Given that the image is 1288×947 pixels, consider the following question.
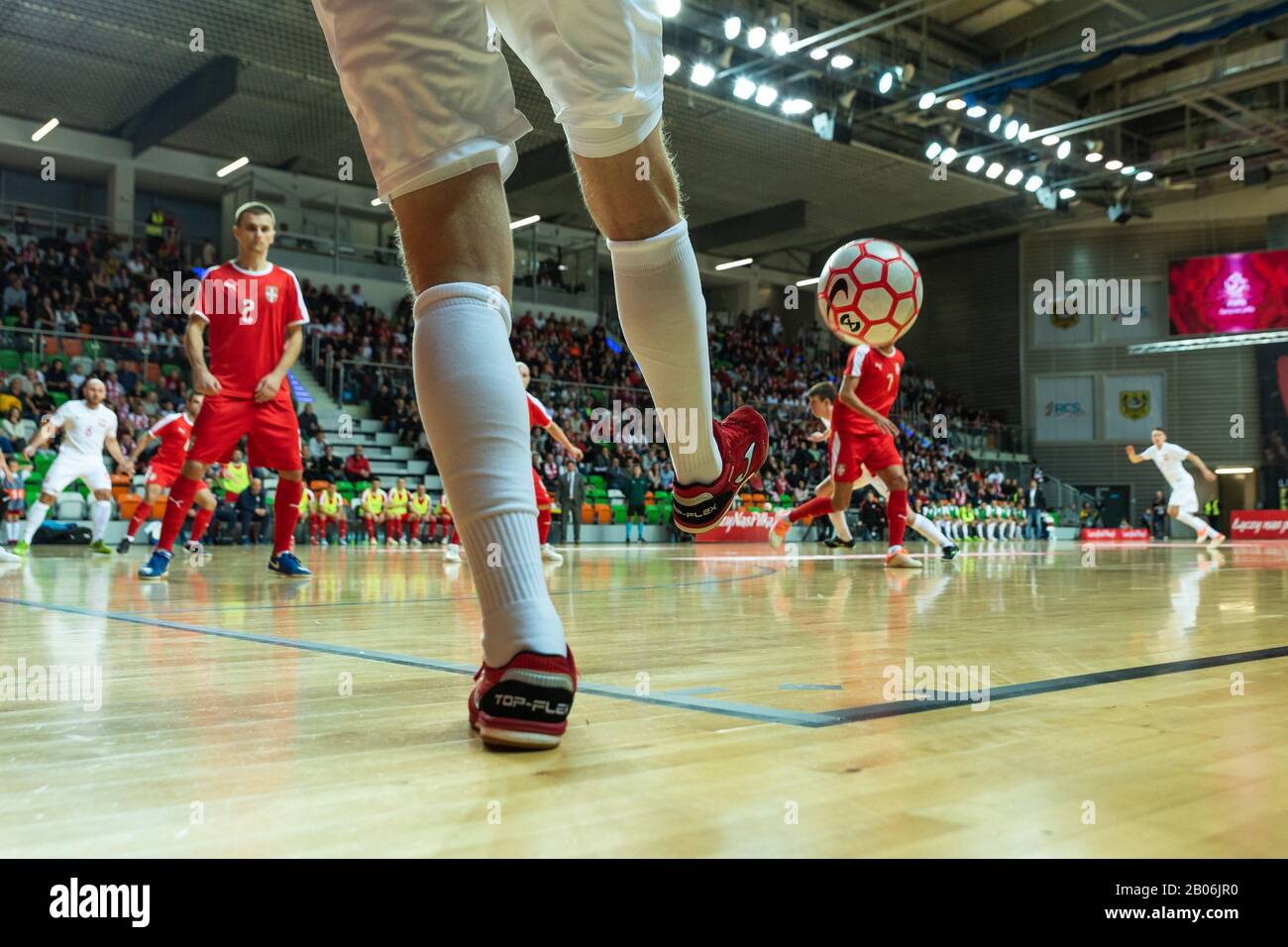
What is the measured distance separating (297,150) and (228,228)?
6.68 feet

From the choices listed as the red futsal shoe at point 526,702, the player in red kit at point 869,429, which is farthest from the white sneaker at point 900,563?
the red futsal shoe at point 526,702

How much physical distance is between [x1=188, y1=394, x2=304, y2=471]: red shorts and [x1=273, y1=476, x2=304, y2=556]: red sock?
0.14 meters

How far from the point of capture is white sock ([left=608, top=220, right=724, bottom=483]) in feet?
4.77

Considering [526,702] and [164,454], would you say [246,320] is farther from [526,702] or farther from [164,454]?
[164,454]

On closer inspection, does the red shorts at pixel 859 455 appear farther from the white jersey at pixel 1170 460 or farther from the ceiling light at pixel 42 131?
the ceiling light at pixel 42 131

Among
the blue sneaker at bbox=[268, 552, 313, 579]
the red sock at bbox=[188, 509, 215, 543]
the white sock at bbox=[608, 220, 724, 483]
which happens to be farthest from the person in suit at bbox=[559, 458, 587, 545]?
the white sock at bbox=[608, 220, 724, 483]

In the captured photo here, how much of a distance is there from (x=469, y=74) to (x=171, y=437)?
8.85m

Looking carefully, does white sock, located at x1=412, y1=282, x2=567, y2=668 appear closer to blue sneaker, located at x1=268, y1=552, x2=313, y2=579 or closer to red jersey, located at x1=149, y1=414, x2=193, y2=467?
blue sneaker, located at x1=268, y1=552, x2=313, y2=579

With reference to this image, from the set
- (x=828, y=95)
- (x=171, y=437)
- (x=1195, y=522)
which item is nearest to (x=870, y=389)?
(x=171, y=437)

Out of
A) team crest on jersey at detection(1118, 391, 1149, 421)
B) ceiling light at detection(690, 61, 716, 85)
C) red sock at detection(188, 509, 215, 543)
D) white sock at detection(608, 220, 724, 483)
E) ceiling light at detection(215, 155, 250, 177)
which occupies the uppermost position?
ceiling light at detection(215, 155, 250, 177)

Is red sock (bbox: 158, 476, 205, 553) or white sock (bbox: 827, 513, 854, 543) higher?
red sock (bbox: 158, 476, 205, 553)

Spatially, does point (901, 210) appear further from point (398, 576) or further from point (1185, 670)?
point (1185, 670)

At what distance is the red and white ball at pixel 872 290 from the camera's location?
6449 millimetres
